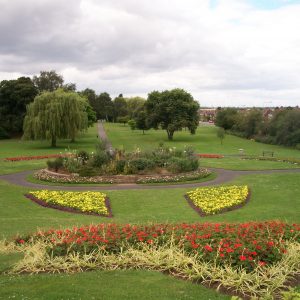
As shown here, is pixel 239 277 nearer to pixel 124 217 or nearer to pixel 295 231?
pixel 295 231

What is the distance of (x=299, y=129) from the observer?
175 feet

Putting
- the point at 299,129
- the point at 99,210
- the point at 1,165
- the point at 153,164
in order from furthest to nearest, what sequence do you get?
the point at 299,129, the point at 1,165, the point at 153,164, the point at 99,210

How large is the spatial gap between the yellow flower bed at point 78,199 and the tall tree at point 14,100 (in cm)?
4186

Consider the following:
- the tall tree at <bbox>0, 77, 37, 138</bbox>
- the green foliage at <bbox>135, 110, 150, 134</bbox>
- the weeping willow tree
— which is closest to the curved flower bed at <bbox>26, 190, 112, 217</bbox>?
the weeping willow tree

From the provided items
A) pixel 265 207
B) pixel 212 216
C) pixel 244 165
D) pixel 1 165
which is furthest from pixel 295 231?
pixel 1 165

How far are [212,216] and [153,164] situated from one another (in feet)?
31.4

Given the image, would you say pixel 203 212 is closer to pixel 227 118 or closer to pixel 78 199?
pixel 78 199

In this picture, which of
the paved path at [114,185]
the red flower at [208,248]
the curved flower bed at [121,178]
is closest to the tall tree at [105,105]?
the paved path at [114,185]

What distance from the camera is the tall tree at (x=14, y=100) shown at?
5988cm

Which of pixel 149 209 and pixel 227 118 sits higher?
pixel 227 118

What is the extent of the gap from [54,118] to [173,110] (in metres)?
20.4

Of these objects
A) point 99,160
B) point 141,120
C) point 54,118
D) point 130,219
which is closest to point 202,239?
point 130,219

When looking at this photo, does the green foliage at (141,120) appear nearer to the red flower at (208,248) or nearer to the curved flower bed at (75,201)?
the curved flower bed at (75,201)

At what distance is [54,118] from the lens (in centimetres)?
4600
